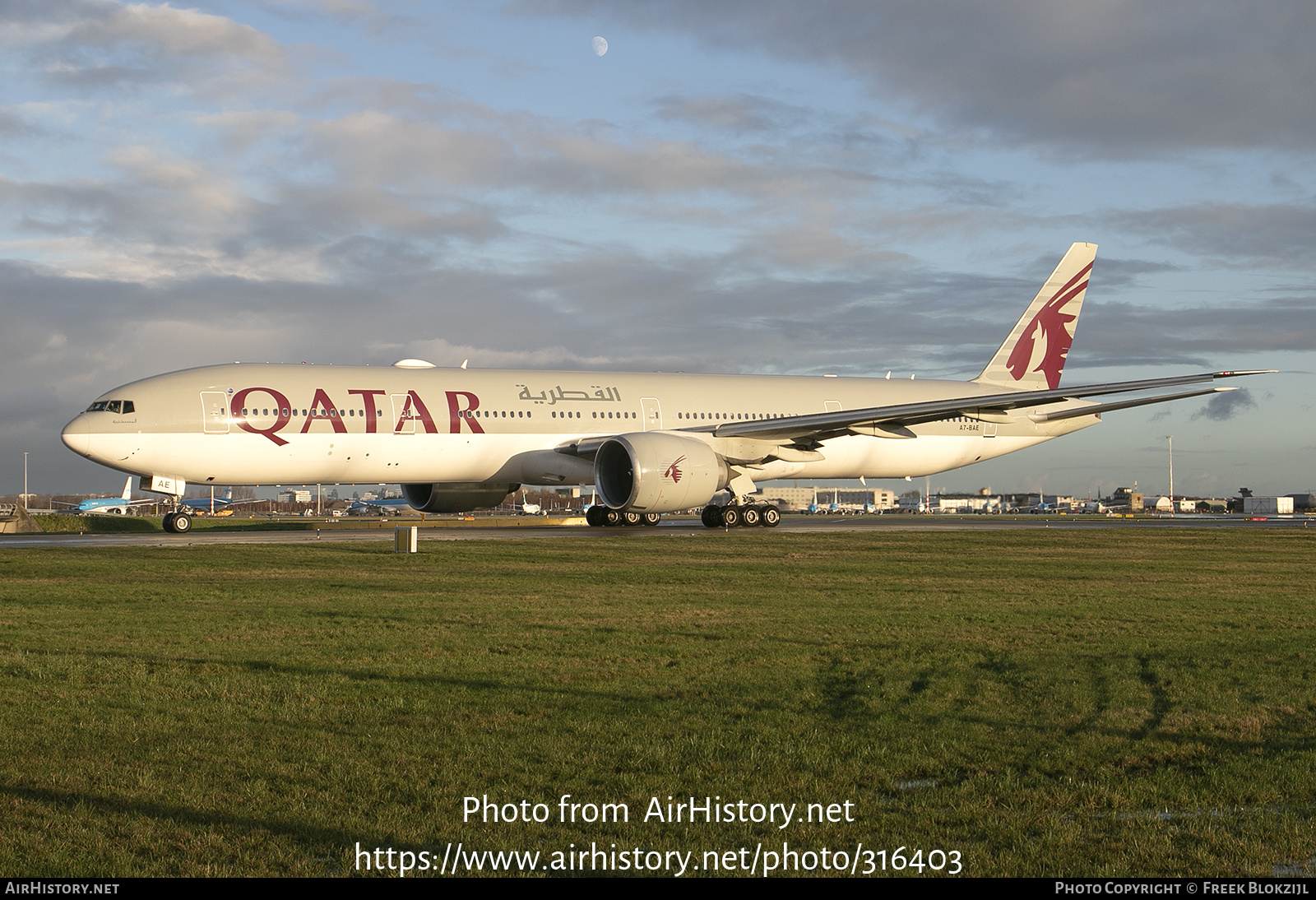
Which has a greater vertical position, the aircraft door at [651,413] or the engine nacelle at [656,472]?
the aircraft door at [651,413]

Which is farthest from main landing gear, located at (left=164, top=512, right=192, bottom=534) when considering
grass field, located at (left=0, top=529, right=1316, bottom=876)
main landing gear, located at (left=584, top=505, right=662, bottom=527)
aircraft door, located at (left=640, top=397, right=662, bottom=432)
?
grass field, located at (left=0, top=529, right=1316, bottom=876)

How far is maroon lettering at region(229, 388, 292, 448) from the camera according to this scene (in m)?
27.4

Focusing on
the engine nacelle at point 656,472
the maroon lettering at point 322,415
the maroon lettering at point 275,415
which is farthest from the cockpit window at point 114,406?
the engine nacelle at point 656,472

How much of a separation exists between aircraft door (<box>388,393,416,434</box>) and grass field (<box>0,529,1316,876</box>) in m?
14.2

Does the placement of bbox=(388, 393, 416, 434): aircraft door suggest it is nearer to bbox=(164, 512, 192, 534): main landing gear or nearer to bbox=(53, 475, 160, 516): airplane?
bbox=(164, 512, 192, 534): main landing gear

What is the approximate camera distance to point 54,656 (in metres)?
9.16

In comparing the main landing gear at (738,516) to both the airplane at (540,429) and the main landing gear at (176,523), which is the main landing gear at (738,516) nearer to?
the airplane at (540,429)

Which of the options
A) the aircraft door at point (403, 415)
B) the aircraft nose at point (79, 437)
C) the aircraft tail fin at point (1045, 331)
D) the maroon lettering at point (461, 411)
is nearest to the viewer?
the aircraft nose at point (79, 437)

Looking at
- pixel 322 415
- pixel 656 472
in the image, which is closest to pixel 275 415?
pixel 322 415

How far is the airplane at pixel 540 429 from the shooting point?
27250 mm

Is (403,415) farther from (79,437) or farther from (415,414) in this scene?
(79,437)

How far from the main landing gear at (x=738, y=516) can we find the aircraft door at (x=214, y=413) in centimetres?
1277

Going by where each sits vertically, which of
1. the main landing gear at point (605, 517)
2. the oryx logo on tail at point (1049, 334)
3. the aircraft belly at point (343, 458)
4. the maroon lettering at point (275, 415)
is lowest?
the main landing gear at point (605, 517)
